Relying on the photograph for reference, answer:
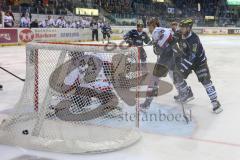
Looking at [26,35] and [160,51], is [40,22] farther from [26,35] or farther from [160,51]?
[160,51]

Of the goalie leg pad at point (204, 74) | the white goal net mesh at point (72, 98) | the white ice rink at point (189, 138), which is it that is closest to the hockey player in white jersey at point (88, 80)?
the white goal net mesh at point (72, 98)

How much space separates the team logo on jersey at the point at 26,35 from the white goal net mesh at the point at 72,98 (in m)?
13.3

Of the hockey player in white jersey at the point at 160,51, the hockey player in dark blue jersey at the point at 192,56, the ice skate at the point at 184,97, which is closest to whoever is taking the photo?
the hockey player in dark blue jersey at the point at 192,56

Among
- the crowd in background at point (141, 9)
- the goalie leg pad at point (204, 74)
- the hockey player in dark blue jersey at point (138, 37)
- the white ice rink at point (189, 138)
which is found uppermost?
the crowd in background at point (141, 9)

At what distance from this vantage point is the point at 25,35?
17578 millimetres

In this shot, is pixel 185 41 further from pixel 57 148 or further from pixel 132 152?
pixel 57 148

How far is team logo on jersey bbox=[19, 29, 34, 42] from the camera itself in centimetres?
1738

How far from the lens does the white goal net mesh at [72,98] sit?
4.17 meters

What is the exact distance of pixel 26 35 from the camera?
17625mm

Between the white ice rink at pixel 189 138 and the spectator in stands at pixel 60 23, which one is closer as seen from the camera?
the white ice rink at pixel 189 138

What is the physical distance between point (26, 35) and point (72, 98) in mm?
13752

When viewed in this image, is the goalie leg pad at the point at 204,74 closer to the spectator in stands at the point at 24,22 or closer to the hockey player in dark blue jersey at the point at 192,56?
the hockey player in dark blue jersey at the point at 192,56

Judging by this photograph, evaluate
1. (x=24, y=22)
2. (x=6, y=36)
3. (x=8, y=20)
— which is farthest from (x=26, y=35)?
(x=6, y=36)

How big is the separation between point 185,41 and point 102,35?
17.6 meters
